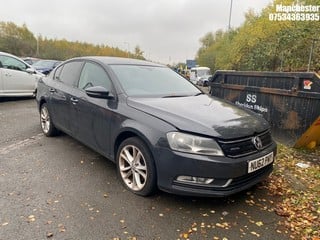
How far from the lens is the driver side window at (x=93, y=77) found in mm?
4121

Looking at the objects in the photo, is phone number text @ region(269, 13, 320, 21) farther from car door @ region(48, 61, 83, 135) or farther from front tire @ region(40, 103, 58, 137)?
front tire @ region(40, 103, 58, 137)

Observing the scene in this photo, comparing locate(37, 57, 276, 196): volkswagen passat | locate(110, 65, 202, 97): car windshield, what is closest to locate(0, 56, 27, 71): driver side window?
locate(37, 57, 276, 196): volkswagen passat

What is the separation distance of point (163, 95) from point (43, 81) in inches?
122

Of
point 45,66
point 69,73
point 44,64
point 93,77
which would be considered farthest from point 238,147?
point 44,64

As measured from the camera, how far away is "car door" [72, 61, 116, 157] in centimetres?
388

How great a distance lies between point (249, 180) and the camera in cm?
322

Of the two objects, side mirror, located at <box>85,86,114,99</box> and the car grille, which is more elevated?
side mirror, located at <box>85,86,114,99</box>

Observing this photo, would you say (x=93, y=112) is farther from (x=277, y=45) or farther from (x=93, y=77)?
(x=277, y=45)

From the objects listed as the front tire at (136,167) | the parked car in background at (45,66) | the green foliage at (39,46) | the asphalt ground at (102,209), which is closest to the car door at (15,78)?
the asphalt ground at (102,209)

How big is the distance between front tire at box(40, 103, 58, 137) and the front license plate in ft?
12.8

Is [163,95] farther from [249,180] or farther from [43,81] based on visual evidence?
[43,81]

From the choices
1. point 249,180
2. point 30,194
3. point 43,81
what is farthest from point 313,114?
point 43,81

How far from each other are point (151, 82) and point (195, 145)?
5.30 feet

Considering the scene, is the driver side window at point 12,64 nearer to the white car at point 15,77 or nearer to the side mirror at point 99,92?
the white car at point 15,77
